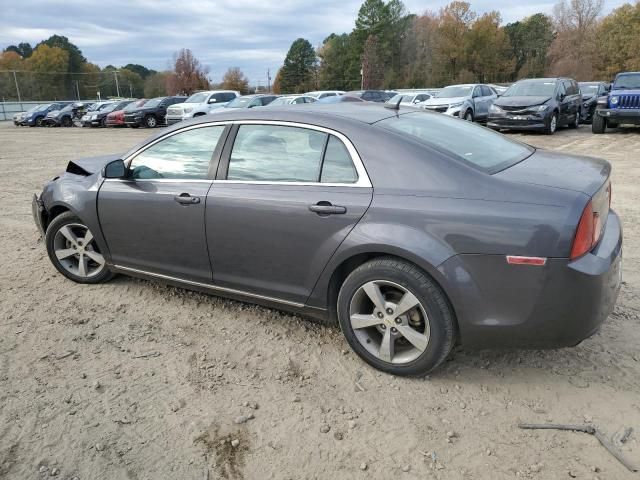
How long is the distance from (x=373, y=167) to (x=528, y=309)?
115cm

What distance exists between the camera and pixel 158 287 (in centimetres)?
454

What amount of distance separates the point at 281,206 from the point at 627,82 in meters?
15.9

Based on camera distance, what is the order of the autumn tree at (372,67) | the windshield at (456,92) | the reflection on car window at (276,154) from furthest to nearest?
the autumn tree at (372,67), the windshield at (456,92), the reflection on car window at (276,154)

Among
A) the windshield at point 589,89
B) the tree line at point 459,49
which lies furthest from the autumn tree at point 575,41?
the windshield at point 589,89

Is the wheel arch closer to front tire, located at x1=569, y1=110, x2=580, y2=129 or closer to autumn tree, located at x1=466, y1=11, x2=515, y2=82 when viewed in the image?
front tire, located at x1=569, y1=110, x2=580, y2=129

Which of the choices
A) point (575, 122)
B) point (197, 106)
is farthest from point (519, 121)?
point (197, 106)

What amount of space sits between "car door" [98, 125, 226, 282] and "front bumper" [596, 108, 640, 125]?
15.1 metres

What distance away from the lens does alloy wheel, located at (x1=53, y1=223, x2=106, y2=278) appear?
4.46 m

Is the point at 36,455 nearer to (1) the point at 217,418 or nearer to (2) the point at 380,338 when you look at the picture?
(1) the point at 217,418

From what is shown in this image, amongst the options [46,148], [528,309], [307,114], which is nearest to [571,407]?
[528,309]

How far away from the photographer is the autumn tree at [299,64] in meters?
97.5

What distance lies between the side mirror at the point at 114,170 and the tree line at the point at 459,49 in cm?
6118

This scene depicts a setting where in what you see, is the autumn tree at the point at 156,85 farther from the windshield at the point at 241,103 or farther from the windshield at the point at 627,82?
the windshield at the point at 627,82

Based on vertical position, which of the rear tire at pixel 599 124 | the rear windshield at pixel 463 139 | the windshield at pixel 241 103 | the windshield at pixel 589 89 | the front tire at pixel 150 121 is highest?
the rear windshield at pixel 463 139
